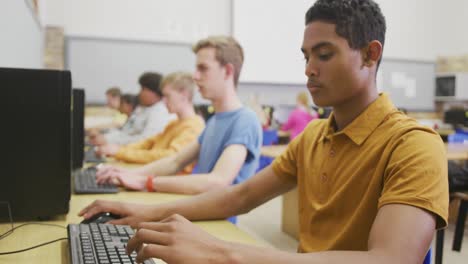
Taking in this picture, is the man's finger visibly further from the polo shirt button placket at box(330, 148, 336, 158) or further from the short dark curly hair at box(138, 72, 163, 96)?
the short dark curly hair at box(138, 72, 163, 96)

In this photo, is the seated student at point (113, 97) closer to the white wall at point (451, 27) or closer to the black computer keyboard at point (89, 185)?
the black computer keyboard at point (89, 185)

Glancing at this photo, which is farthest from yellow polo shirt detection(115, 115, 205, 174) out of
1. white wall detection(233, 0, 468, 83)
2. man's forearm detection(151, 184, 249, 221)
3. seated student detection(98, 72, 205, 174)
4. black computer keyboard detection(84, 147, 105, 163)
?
white wall detection(233, 0, 468, 83)

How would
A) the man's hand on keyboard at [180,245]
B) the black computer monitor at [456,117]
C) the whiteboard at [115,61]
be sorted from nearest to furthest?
the man's hand on keyboard at [180,245]
the whiteboard at [115,61]
the black computer monitor at [456,117]

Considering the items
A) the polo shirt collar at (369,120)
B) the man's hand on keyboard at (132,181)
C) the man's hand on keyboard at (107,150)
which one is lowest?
the man's hand on keyboard at (107,150)

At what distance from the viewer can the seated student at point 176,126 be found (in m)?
2.63

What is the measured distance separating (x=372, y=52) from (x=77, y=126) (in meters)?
1.67

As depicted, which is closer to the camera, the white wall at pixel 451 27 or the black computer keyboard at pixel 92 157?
the black computer keyboard at pixel 92 157

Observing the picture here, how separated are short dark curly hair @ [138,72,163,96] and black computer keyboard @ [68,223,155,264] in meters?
3.09

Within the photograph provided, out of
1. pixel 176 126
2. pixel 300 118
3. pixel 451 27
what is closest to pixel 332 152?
pixel 176 126

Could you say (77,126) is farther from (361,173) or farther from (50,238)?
(361,173)

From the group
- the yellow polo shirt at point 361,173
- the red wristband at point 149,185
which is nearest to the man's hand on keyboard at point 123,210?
the yellow polo shirt at point 361,173

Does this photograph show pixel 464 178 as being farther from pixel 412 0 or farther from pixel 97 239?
→ pixel 412 0

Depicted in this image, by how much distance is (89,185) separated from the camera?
1.83m

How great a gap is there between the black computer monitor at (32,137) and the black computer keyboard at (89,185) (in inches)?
18.6
